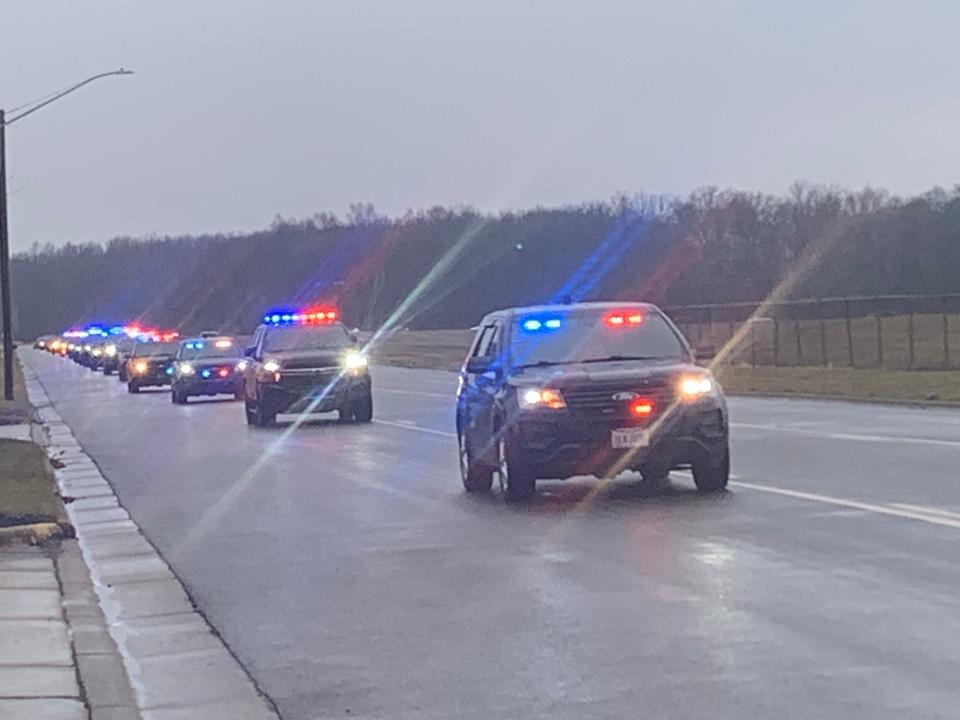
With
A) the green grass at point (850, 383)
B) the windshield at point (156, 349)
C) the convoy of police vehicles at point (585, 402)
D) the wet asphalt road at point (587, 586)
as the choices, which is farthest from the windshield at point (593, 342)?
the windshield at point (156, 349)

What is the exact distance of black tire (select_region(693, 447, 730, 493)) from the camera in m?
15.5

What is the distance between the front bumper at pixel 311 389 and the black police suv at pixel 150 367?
22364mm

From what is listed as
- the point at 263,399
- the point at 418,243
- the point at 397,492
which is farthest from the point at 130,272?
the point at 397,492

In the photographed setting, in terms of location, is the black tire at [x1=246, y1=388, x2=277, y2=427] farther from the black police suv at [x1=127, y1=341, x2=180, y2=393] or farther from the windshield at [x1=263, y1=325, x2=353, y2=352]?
the black police suv at [x1=127, y1=341, x2=180, y2=393]

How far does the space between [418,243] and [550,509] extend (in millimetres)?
128135

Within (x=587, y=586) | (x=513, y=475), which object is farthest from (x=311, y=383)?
(x=587, y=586)

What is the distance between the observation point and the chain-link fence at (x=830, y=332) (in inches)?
1948

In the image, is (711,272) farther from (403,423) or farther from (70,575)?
(70,575)

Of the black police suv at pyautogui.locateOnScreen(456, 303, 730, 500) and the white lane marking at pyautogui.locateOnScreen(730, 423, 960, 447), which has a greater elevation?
the black police suv at pyautogui.locateOnScreen(456, 303, 730, 500)

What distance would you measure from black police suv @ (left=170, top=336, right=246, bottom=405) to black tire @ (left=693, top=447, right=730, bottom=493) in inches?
1121

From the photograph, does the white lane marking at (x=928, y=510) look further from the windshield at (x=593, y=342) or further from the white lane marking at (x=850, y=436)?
the white lane marking at (x=850, y=436)

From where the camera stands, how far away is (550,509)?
1509cm

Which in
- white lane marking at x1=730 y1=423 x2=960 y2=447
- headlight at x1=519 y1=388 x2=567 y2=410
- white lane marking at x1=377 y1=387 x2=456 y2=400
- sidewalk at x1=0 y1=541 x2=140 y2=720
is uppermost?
headlight at x1=519 y1=388 x2=567 y2=410

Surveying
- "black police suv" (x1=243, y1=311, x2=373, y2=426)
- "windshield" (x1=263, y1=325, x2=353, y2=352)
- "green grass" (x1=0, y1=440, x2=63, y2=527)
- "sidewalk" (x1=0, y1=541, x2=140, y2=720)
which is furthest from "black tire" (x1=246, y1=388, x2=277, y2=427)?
"sidewalk" (x1=0, y1=541, x2=140, y2=720)
